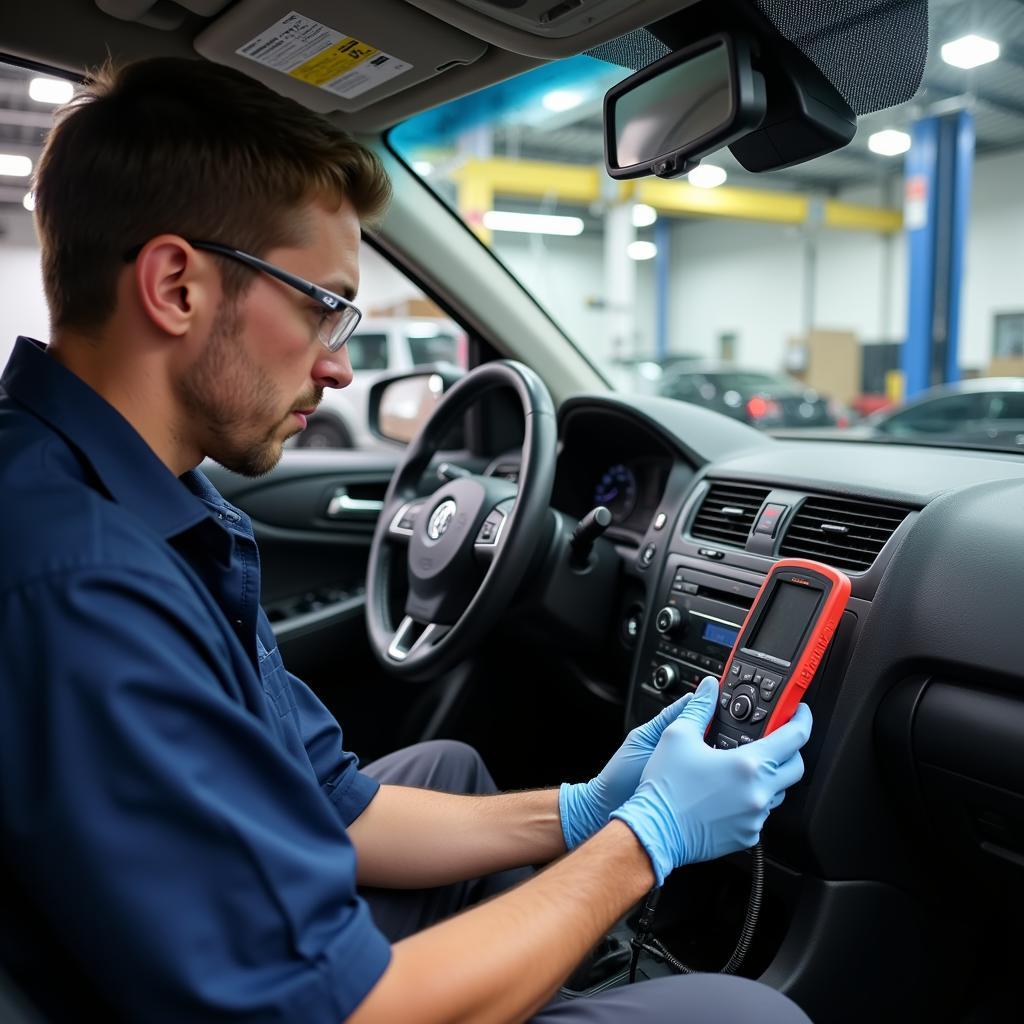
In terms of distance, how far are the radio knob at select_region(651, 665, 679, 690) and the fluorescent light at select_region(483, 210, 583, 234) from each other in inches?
579

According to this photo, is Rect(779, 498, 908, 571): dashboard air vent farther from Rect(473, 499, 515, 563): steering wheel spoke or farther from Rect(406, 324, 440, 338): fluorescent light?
Rect(406, 324, 440, 338): fluorescent light

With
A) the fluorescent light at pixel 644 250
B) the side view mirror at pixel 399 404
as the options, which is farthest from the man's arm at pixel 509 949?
the fluorescent light at pixel 644 250

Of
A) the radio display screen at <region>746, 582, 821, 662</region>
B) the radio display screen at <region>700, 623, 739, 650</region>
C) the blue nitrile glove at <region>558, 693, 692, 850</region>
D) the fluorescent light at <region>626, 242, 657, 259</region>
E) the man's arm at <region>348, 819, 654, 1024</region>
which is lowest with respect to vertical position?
the blue nitrile glove at <region>558, 693, 692, 850</region>

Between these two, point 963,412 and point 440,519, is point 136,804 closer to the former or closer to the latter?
point 440,519

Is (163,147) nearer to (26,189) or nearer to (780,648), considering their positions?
(26,189)

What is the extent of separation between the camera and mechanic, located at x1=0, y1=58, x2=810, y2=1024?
0.71 meters

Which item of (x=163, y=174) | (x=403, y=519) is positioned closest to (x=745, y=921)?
(x=403, y=519)

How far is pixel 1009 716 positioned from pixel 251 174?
1208 mm

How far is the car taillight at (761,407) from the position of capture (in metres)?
11.6

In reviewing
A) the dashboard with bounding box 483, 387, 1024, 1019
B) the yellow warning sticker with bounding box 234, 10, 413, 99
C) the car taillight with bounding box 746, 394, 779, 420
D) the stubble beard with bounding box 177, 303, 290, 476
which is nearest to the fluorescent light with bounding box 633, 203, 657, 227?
the car taillight with bounding box 746, 394, 779, 420

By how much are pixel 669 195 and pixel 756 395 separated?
3771 millimetres

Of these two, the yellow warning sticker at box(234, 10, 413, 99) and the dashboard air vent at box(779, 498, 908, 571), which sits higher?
the yellow warning sticker at box(234, 10, 413, 99)

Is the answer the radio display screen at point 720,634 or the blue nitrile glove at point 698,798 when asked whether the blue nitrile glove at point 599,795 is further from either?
the radio display screen at point 720,634

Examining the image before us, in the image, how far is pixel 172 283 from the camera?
93 centimetres
